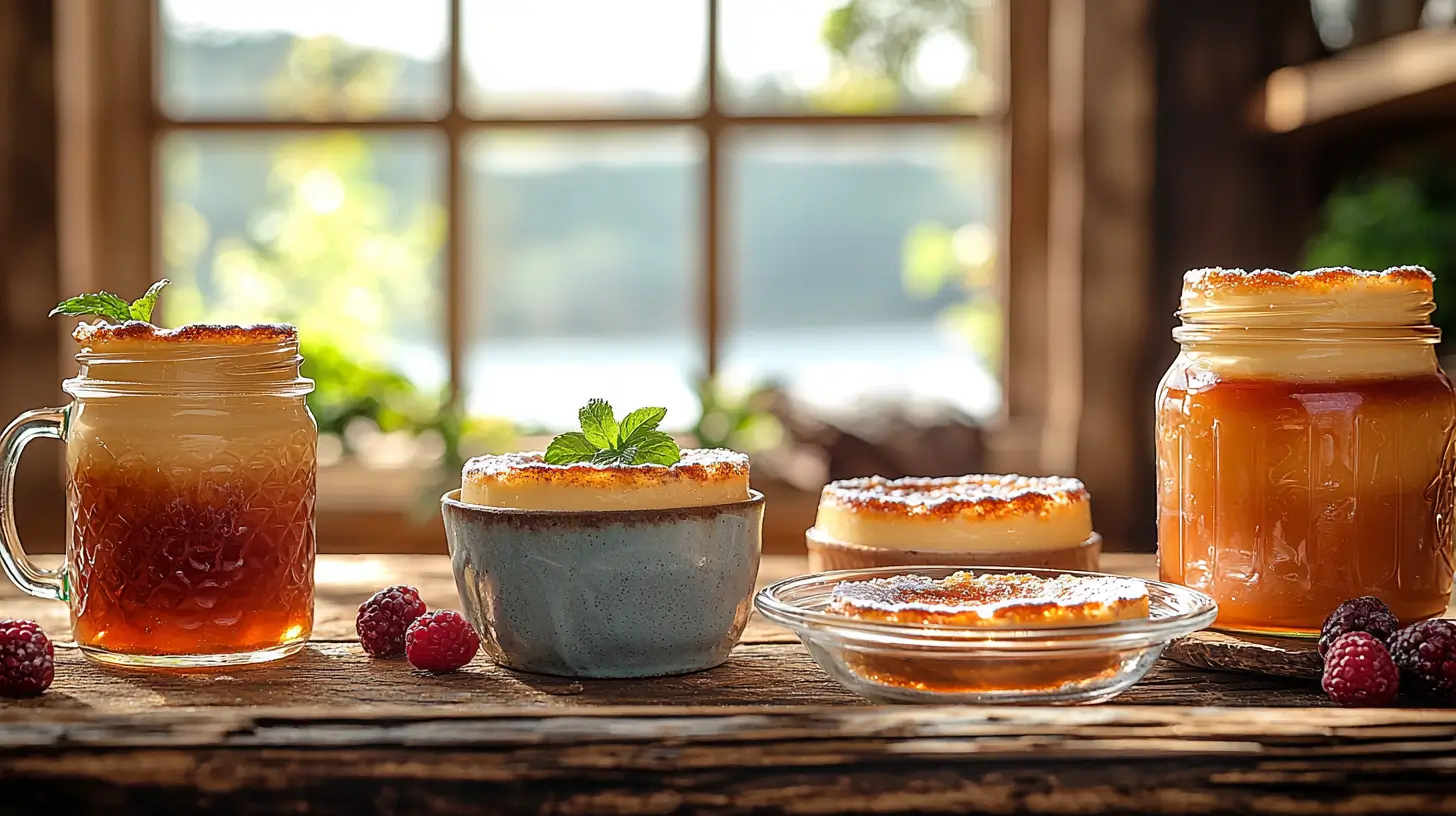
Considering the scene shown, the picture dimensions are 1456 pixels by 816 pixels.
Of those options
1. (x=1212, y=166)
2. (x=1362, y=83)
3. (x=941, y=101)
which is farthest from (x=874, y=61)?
(x=1362, y=83)

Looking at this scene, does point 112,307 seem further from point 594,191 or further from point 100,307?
point 594,191

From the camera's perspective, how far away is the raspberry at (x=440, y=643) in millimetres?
1174

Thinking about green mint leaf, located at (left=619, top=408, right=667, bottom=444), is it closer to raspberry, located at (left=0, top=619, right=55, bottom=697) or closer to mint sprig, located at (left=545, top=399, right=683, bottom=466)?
mint sprig, located at (left=545, top=399, right=683, bottom=466)

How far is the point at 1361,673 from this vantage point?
3.43 feet

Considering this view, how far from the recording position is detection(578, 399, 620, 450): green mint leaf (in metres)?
1.24

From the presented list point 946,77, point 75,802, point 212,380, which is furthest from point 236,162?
point 75,802

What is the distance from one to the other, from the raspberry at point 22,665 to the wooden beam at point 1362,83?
1980 mm

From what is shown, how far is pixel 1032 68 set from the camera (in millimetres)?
3168

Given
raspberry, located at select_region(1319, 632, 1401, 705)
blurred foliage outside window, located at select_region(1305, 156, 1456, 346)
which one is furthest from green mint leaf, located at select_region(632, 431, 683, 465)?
blurred foliage outside window, located at select_region(1305, 156, 1456, 346)

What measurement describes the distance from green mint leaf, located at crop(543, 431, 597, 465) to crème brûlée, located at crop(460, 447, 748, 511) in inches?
0.7

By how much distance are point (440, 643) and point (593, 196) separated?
2231 millimetres

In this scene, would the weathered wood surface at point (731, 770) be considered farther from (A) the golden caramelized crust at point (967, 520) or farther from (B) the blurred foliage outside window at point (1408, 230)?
(B) the blurred foliage outside window at point (1408, 230)

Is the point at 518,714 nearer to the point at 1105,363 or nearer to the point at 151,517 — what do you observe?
the point at 151,517

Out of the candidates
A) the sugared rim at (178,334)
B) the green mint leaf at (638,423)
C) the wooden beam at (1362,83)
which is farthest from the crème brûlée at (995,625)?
the wooden beam at (1362,83)
